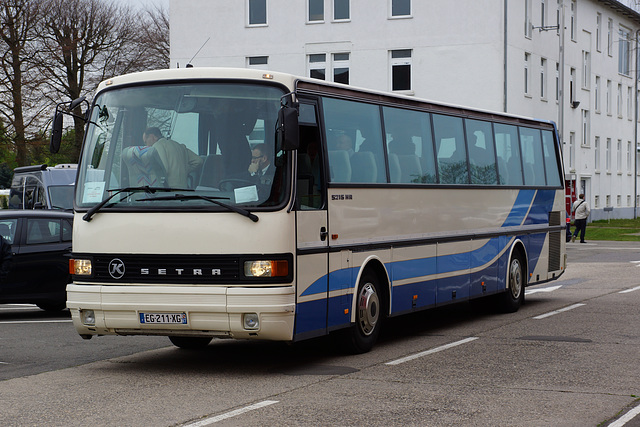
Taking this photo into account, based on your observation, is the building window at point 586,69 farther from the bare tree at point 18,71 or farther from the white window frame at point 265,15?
the bare tree at point 18,71

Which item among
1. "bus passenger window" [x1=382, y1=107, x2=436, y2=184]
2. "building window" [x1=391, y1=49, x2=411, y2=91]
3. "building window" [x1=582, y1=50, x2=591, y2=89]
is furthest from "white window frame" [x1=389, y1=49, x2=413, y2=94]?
"bus passenger window" [x1=382, y1=107, x2=436, y2=184]

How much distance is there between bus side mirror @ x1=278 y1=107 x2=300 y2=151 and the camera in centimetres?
931

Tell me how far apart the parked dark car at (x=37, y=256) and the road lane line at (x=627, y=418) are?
9.68 meters

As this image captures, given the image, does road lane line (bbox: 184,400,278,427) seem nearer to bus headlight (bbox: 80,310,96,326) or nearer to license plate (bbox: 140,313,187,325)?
license plate (bbox: 140,313,187,325)

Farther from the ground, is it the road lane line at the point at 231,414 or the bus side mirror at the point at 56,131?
the bus side mirror at the point at 56,131

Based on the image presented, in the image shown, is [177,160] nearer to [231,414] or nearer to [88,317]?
[88,317]

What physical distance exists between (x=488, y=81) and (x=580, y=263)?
727 inches

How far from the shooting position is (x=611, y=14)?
Answer: 207 ft

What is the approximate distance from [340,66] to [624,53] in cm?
2591

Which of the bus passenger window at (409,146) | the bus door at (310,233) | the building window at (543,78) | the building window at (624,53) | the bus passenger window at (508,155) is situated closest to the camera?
the bus door at (310,233)

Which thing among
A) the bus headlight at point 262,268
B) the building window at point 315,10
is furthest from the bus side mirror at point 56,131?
the building window at point 315,10

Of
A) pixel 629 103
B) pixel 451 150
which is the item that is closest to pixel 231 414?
pixel 451 150

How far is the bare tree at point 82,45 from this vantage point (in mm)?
49938

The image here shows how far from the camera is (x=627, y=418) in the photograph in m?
7.50
